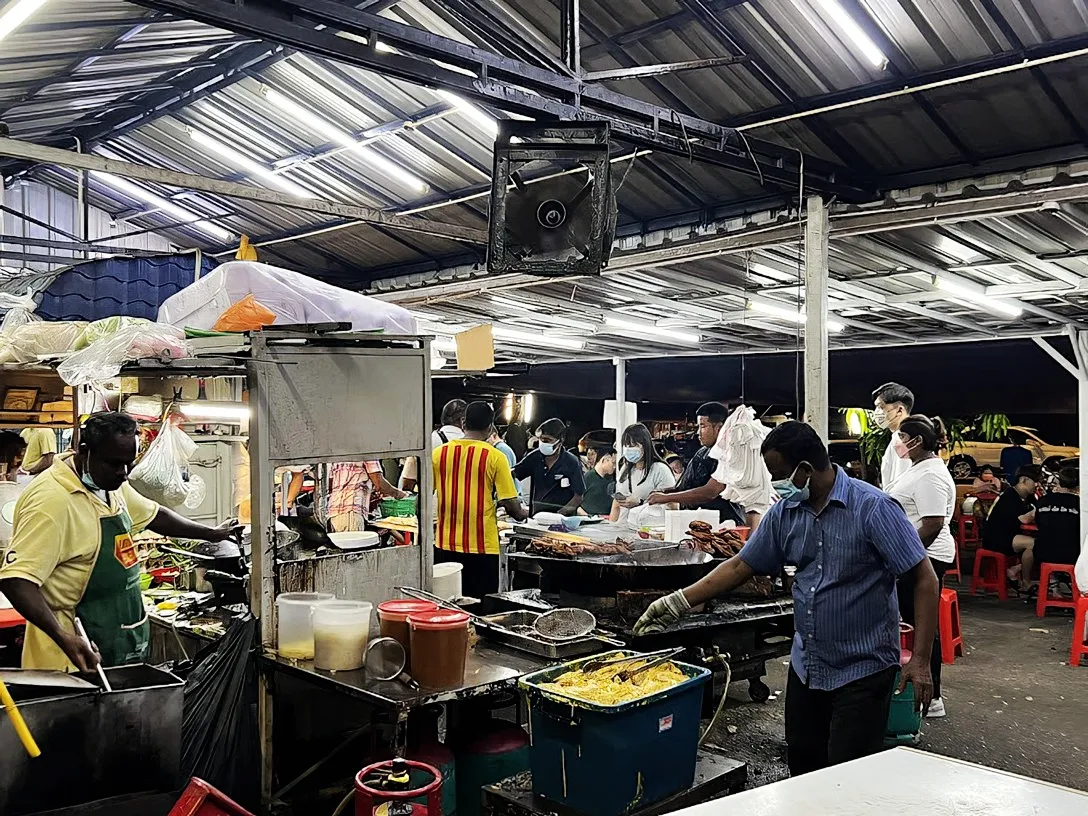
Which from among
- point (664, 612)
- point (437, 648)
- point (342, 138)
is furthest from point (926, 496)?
point (342, 138)

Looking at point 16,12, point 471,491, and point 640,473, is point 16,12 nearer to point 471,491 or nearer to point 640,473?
point 471,491

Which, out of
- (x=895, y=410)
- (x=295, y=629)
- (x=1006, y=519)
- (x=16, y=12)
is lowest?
(x=1006, y=519)

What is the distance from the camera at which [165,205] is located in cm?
1236

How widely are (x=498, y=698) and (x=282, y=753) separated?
112cm

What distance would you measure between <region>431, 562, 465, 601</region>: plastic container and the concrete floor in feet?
6.35

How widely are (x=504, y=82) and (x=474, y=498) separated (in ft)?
8.49

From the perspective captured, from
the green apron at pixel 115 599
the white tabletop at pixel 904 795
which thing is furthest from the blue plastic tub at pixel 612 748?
the green apron at pixel 115 599

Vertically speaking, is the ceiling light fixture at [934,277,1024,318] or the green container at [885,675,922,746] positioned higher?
the ceiling light fixture at [934,277,1024,318]

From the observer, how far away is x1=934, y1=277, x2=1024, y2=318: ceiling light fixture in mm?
8893

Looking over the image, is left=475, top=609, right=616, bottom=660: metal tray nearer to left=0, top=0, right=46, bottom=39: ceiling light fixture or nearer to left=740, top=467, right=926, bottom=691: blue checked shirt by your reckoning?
left=740, top=467, right=926, bottom=691: blue checked shirt

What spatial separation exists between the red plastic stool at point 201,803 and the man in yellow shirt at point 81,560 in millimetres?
1209

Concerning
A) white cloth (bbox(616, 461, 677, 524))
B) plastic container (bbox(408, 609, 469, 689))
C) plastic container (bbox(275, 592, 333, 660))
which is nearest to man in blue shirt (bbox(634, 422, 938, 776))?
plastic container (bbox(408, 609, 469, 689))

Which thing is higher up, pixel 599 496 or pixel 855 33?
pixel 855 33

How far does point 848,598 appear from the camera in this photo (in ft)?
11.4
